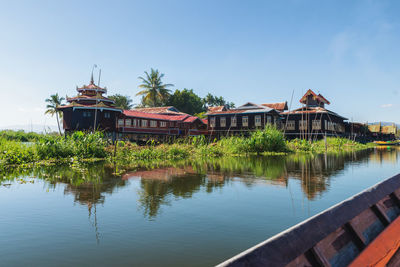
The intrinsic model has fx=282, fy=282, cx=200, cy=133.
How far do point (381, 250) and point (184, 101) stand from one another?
59.7 metres

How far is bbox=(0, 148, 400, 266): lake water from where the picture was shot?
12.0 feet

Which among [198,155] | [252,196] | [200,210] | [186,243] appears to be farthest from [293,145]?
[186,243]

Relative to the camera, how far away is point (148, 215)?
5.34 meters

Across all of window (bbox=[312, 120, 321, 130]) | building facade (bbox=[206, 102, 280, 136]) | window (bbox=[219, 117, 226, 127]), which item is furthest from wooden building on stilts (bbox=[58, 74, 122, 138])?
window (bbox=[312, 120, 321, 130])

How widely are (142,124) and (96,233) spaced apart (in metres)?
37.2

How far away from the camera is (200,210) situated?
5.71 meters

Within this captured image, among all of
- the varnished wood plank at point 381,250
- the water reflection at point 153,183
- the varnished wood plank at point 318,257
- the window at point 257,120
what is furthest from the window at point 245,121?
the varnished wood plank at point 318,257

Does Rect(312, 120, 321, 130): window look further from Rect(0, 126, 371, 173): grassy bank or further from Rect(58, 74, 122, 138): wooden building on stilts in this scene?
Rect(58, 74, 122, 138): wooden building on stilts

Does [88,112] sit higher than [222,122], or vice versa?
[88,112]

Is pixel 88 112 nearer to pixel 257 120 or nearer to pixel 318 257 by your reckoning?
pixel 257 120

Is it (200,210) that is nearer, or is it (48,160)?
(200,210)

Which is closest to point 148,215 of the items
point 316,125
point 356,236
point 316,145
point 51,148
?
point 356,236

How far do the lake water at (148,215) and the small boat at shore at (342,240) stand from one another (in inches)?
55.3

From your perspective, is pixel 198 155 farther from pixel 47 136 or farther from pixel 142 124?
pixel 142 124
